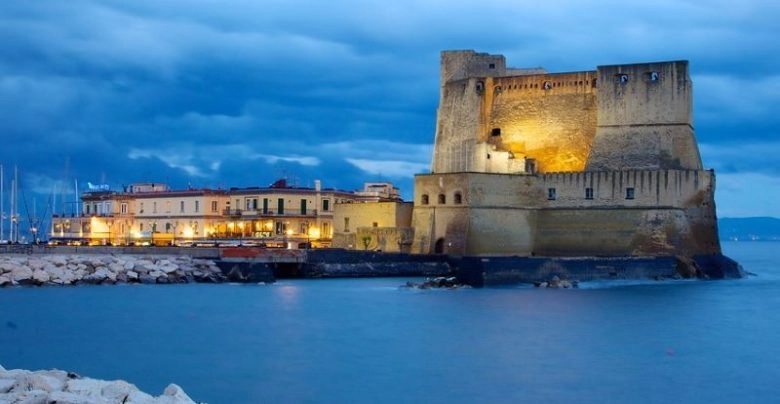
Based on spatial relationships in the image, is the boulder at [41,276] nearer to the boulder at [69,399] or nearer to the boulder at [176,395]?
the boulder at [176,395]

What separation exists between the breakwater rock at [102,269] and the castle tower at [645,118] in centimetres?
1335

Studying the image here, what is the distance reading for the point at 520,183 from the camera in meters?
36.5

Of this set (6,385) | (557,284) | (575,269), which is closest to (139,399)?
(6,385)

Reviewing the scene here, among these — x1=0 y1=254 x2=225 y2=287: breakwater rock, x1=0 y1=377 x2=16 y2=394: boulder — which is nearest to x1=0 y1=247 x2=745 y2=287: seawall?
x1=0 y1=254 x2=225 y2=287: breakwater rock

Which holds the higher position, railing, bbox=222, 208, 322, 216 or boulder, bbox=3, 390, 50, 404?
railing, bbox=222, 208, 322, 216

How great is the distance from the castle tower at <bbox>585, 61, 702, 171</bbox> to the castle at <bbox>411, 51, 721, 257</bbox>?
32 mm

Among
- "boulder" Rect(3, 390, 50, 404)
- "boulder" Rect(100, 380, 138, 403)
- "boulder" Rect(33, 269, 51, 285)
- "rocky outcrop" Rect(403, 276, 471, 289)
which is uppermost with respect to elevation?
"boulder" Rect(33, 269, 51, 285)

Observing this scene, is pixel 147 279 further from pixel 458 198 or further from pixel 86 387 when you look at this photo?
pixel 86 387

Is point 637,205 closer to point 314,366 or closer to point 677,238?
point 677,238

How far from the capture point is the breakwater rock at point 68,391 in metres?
10.4

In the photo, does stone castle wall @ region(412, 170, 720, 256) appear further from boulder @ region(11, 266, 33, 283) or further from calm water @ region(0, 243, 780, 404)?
boulder @ region(11, 266, 33, 283)

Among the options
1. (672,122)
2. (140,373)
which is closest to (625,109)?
(672,122)

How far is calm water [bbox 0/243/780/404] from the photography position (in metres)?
15.2

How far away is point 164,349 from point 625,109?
21662 mm
